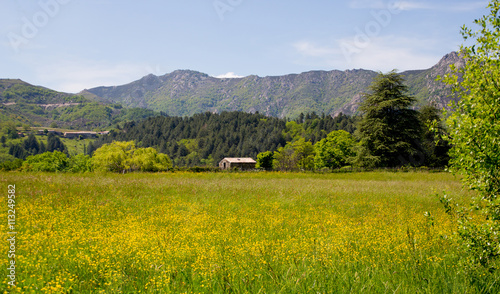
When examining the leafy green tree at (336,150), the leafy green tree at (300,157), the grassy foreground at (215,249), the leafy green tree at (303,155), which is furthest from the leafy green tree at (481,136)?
the leafy green tree at (303,155)

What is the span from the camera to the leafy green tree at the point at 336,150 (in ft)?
307

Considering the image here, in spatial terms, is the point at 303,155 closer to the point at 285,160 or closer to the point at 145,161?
the point at 285,160

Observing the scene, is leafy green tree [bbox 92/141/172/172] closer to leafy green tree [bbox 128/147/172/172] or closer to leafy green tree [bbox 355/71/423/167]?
leafy green tree [bbox 128/147/172/172]

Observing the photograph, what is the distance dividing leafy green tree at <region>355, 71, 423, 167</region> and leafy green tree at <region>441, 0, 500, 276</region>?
4665 cm

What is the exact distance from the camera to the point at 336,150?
307 feet

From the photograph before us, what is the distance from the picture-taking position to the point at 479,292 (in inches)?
166

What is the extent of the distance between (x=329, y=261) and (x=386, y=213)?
7.51 meters

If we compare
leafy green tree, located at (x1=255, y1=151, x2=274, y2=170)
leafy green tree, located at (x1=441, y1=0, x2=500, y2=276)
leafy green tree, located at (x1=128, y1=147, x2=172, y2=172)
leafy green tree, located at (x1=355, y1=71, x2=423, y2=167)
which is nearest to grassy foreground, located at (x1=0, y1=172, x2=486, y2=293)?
leafy green tree, located at (x1=441, y1=0, x2=500, y2=276)

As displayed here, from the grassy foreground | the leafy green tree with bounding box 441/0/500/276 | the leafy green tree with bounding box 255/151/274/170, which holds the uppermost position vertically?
the leafy green tree with bounding box 441/0/500/276

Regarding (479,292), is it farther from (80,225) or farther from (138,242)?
(80,225)

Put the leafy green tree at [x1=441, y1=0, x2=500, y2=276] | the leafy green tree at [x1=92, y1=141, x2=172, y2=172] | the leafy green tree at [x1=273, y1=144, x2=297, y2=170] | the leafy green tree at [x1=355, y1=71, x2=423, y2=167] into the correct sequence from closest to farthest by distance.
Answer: the leafy green tree at [x1=441, y1=0, x2=500, y2=276] < the leafy green tree at [x1=355, y1=71, x2=423, y2=167] < the leafy green tree at [x1=92, y1=141, x2=172, y2=172] < the leafy green tree at [x1=273, y1=144, x2=297, y2=170]

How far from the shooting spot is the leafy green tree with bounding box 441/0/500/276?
Result: 430 cm

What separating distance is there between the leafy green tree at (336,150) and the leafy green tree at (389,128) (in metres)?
40.8

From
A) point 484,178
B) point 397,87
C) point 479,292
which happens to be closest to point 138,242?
point 479,292
